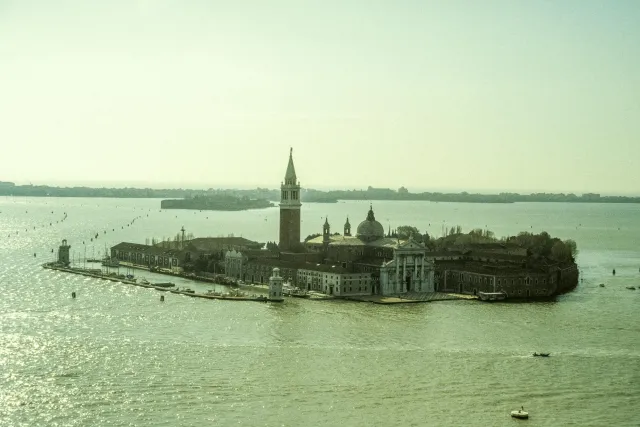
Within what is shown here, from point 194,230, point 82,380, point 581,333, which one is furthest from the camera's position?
point 194,230

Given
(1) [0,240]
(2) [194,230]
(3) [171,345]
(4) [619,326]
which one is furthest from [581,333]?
(2) [194,230]

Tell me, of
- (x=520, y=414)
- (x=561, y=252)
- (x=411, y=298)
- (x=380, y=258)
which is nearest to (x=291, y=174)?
(x=380, y=258)

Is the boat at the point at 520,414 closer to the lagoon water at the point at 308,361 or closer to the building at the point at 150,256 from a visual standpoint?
the lagoon water at the point at 308,361

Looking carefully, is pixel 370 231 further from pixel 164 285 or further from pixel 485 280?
pixel 164 285

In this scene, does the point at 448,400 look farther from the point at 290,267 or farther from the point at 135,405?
the point at 290,267

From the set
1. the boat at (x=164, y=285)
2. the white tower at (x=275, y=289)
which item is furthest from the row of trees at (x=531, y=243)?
the white tower at (x=275, y=289)

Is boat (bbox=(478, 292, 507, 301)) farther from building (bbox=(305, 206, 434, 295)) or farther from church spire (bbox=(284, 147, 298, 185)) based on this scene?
church spire (bbox=(284, 147, 298, 185))
